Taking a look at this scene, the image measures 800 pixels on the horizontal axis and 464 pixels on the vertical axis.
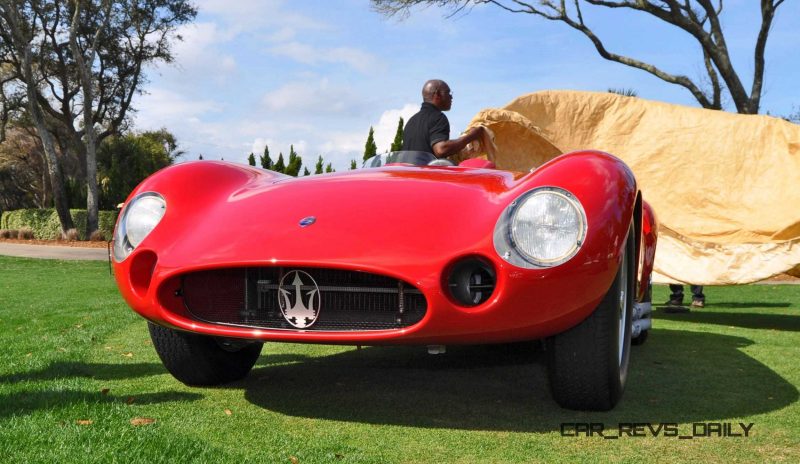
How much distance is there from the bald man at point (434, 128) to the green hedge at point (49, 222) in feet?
77.2

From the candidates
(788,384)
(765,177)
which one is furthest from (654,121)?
(788,384)

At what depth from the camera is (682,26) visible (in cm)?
1883

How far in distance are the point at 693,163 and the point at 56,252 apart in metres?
17.2

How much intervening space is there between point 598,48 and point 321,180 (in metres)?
17.9

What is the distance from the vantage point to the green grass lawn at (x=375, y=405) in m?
2.59

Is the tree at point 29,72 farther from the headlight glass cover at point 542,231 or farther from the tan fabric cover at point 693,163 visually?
the headlight glass cover at point 542,231

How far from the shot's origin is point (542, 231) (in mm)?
2797

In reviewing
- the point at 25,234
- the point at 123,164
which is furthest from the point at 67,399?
the point at 123,164

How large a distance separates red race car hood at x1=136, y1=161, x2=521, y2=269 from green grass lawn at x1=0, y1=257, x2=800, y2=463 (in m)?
0.62

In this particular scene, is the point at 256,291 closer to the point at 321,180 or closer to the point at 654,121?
the point at 321,180

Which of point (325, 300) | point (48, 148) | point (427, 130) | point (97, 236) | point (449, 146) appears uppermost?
point (48, 148)

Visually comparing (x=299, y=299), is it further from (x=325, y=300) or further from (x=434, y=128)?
(x=434, y=128)

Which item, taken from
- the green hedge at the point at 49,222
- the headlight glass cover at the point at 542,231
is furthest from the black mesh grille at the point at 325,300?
the green hedge at the point at 49,222

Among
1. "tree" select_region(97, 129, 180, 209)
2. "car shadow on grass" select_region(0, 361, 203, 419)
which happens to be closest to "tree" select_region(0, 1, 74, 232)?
"tree" select_region(97, 129, 180, 209)
